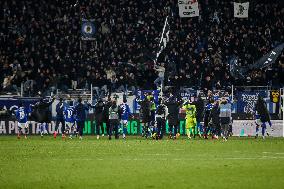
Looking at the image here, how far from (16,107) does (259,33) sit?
15.8 metres

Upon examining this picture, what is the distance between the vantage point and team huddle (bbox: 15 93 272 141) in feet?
135

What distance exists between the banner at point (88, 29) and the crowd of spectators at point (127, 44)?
1.71ft

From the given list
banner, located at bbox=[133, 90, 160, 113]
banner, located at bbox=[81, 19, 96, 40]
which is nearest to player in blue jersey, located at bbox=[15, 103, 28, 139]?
banner, located at bbox=[133, 90, 160, 113]

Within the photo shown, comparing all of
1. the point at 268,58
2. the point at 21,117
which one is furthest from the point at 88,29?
the point at 268,58

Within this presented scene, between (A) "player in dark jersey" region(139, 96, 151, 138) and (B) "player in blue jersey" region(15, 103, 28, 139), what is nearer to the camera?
(A) "player in dark jersey" region(139, 96, 151, 138)

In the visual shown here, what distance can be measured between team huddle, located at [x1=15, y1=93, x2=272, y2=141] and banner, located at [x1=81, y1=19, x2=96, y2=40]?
27.2 ft

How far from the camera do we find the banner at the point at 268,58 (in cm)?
4856

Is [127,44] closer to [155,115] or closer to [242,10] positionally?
[242,10]

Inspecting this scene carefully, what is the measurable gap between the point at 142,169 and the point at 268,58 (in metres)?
29.6

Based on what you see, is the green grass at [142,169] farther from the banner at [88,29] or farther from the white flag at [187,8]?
the banner at [88,29]

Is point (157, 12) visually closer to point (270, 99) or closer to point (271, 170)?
point (270, 99)

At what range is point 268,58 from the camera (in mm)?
48656

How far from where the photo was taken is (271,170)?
19750 mm

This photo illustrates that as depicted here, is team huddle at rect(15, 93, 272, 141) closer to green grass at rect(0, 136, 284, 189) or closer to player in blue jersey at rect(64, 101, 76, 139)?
player in blue jersey at rect(64, 101, 76, 139)
